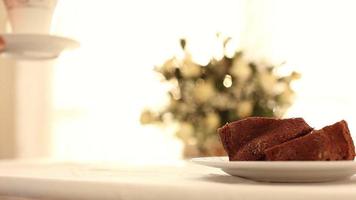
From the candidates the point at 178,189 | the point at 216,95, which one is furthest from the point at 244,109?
the point at 178,189

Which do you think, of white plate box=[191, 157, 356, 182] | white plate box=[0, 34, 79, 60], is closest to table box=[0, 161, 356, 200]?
white plate box=[191, 157, 356, 182]

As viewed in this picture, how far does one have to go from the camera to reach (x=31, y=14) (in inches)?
44.8

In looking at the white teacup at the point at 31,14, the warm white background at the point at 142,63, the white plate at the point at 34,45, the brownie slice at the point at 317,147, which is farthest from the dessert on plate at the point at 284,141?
the warm white background at the point at 142,63

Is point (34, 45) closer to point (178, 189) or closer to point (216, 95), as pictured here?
point (216, 95)

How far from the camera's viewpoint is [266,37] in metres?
2.91

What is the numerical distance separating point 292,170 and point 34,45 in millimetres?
675

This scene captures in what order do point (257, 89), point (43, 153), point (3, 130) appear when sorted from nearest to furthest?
point (257, 89), point (3, 130), point (43, 153)

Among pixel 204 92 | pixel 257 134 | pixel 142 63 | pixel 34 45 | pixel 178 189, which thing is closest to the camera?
pixel 178 189

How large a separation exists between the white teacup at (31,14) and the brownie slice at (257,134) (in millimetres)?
602

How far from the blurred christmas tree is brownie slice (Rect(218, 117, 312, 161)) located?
55 cm

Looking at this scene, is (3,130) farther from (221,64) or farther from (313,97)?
(313,97)

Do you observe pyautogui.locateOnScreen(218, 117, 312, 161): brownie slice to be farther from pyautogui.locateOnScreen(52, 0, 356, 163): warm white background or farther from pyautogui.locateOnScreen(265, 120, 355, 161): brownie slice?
pyautogui.locateOnScreen(52, 0, 356, 163): warm white background

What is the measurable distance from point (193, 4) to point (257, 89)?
1.66 meters

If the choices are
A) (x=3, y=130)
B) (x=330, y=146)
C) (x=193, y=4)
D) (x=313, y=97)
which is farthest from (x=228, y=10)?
(x=330, y=146)
